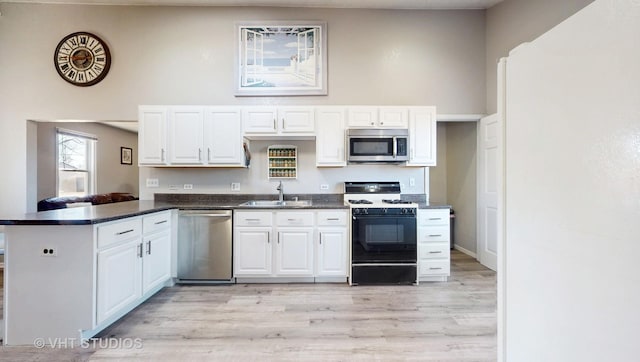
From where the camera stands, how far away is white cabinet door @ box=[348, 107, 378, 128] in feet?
11.9

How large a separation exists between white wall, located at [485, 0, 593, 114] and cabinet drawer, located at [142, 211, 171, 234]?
4135 mm

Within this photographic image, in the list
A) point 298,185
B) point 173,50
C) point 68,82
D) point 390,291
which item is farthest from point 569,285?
point 68,82

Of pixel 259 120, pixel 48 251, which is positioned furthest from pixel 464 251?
pixel 48 251

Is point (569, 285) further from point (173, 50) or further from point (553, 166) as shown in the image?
point (173, 50)

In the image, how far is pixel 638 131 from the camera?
563mm

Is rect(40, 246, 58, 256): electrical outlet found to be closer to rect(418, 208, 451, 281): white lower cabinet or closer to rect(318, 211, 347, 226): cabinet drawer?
rect(318, 211, 347, 226): cabinet drawer

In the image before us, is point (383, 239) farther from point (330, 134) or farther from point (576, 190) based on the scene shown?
point (576, 190)

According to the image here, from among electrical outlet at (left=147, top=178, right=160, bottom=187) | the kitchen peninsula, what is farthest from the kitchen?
the kitchen peninsula

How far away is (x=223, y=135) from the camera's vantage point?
3605 millimetres

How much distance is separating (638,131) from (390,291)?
285cm

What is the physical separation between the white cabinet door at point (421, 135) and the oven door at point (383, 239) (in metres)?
0.80

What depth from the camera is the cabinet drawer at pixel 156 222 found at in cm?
280

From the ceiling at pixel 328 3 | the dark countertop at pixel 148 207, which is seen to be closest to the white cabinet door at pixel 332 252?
the dark countertop at pixel 148 207

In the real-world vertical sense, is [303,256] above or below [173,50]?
below
